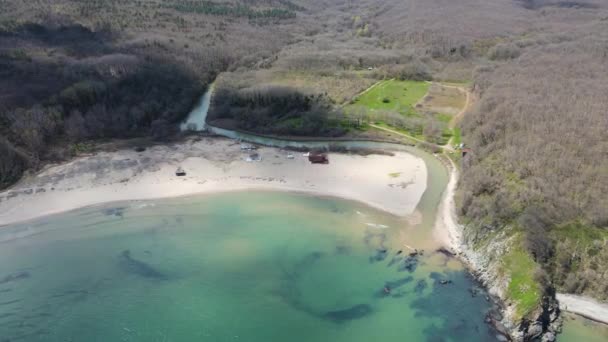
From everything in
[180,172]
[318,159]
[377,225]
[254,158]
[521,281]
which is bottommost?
[377,225]

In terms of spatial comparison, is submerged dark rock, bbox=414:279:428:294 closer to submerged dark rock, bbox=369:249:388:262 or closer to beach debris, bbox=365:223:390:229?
submerged dark rock, bbox=369:249:388:262

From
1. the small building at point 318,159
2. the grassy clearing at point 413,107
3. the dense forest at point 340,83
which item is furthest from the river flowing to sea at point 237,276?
the grassy clearing at point 413,107

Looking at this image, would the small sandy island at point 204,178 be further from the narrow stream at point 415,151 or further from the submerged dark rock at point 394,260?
the submerged dark rock at point 394,260

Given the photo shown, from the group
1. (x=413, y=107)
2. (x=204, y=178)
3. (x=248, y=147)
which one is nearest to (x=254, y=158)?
(x=248, y=147)

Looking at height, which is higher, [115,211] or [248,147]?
[248,147]

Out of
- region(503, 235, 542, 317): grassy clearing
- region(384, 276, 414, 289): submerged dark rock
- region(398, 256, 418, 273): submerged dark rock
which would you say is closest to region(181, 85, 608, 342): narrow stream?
region(503, 235, 542, 317): grassy clearing

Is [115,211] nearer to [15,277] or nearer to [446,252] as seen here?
[15,277]

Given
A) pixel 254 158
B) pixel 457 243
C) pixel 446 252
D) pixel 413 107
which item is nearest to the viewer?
pixel 446 252
